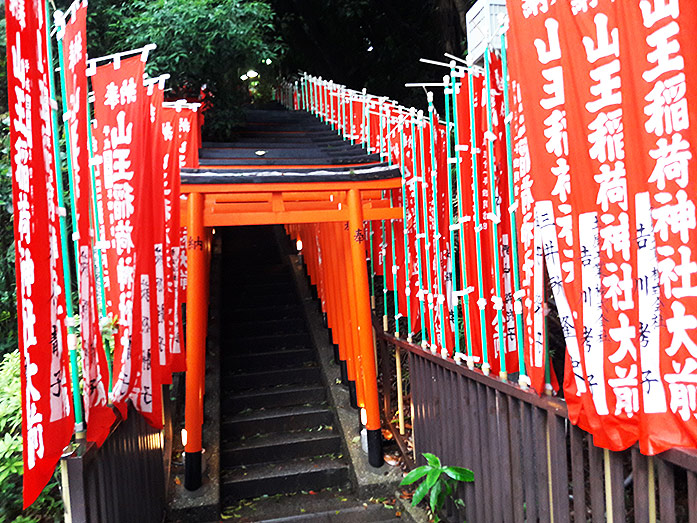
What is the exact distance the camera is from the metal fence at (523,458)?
2.57 metres

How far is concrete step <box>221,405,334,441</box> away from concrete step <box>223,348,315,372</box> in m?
1.03

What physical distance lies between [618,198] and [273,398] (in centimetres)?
613

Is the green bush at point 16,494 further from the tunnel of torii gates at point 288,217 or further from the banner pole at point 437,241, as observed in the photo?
the banner pole at point 437,241

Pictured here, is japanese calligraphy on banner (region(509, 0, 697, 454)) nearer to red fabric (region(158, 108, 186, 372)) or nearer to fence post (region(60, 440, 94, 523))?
fence post (region(60, 440, 94, 523))

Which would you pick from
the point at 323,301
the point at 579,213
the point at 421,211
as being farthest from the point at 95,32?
the point at 579,213

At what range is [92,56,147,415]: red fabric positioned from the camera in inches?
153

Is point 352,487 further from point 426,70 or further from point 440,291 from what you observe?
point 426,70

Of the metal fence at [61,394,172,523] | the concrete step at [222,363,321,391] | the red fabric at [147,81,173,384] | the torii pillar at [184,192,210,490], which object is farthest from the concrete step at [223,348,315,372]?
the red fabric at [147,81,173,384]

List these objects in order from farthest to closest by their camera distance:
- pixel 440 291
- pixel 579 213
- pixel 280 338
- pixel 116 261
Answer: pixel 280 338 → pixel 440 291 → pixel 116 261 → pixel 579 213

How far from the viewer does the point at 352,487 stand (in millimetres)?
6250

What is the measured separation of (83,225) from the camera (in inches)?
125

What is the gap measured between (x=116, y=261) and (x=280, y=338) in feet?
17.1

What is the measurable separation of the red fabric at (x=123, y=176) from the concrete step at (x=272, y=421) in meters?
3.30

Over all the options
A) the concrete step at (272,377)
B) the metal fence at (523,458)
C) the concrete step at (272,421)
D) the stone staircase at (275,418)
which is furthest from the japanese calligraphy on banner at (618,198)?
the concrete step at (272,377)
